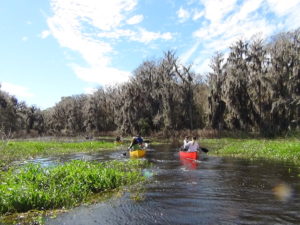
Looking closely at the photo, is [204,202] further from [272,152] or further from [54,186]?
[272,152]

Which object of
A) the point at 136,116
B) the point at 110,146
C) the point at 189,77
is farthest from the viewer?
the point at 136,116

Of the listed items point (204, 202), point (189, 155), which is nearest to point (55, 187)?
point (204, 202)

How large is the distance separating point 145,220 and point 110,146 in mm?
33485

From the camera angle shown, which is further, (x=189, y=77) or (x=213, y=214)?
(x=189, y=77)

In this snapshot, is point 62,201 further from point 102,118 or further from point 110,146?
point 102,118

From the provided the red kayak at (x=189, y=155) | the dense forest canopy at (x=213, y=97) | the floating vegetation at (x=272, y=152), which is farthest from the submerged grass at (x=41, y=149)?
the floating vegetation at (x=272, y=152)

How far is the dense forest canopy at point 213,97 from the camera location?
45.1 meters

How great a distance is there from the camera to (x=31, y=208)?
36.9 ft

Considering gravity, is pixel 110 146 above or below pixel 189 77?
below

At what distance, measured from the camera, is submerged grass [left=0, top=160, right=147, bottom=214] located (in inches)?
439

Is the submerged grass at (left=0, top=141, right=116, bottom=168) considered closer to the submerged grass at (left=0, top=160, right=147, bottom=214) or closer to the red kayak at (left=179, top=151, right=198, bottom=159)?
the red kayak at (left=179, top=151, right=198, bottom=159)

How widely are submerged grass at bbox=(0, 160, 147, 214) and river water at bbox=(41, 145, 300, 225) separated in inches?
33.8

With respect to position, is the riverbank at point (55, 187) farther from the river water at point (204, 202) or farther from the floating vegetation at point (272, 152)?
the floating vegetation at point (272, 152)

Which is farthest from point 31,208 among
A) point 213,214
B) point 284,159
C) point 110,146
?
point 110,146
